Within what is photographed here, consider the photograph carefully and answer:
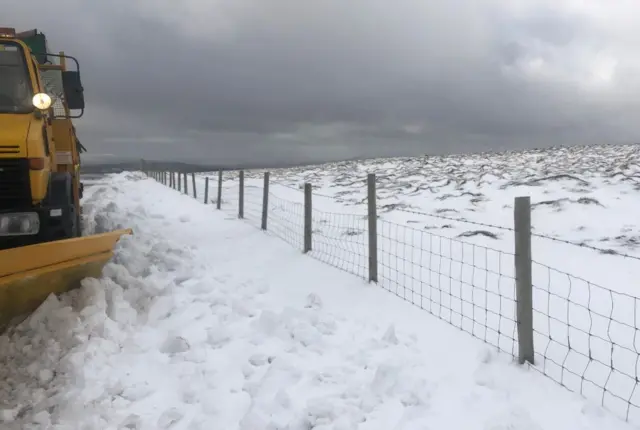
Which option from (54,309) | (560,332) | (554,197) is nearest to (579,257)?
(560,332)

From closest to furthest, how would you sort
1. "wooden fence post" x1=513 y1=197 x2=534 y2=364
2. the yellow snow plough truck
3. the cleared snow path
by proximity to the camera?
the cleared snow path, "wooden fence post" x1=513 y1=197 x2=534 y2=364, the yellow snow plough truck

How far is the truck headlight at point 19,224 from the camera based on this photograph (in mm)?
5191

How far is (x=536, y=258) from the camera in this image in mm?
8117

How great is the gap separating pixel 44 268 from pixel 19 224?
71 cm

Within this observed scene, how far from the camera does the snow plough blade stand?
4711 millimetres

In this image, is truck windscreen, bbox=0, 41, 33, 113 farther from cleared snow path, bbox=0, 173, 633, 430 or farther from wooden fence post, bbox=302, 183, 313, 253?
wooden fence post, bbox=302, 183, 313, 253

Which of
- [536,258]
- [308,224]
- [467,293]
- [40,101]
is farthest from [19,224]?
[536,258]

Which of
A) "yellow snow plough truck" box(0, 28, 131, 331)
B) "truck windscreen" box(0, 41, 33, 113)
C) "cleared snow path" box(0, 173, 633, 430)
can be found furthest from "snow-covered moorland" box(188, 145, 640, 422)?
"truck windscreen" box(0, 41, 33, 113)

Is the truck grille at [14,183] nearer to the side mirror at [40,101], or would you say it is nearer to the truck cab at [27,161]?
the truck cab at [27,161]

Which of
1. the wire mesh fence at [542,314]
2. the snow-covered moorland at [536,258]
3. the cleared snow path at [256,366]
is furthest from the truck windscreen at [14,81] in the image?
the snow-covered moorland at [536,258]

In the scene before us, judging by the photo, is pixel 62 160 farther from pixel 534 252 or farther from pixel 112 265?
pixel 534 252

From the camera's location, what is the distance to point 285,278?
7.14 meters

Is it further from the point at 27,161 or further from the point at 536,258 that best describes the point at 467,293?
the point at 27,161

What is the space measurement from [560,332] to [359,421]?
2.55 metres
